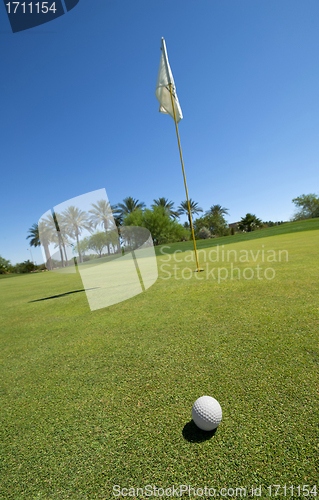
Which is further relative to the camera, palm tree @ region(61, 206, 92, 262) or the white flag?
the white flag

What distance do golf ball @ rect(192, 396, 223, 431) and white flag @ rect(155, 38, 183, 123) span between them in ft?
26.6

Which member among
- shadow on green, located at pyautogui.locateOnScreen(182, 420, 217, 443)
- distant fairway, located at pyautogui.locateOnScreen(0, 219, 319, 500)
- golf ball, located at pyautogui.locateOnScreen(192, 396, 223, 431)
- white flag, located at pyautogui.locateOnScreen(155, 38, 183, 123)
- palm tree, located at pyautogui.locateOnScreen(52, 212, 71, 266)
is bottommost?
shadow on green, located at pyautogui.locateOnScreen(182, 420, 217, 443)

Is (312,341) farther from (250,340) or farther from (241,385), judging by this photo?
(241,385)

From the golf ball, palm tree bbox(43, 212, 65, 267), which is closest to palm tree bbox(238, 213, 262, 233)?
palm tree bbox(43, 212, 65, 267)

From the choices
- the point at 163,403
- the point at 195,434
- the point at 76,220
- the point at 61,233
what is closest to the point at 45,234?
the point at 61,233

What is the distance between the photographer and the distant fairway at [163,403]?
127cm

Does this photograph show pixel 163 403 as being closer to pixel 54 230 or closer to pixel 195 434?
pixel 195 434

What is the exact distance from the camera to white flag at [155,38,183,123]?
6.85 m

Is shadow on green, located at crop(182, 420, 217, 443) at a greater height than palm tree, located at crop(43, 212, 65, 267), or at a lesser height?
lesser

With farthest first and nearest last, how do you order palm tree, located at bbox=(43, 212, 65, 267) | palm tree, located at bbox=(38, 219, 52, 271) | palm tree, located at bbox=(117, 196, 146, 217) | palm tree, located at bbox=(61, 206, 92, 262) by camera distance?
palm tree, located at bbox=(117, 196, 146, 217) < palm tree, located at bbox=(38, 219, 52, 271) < palm tree, located at bbox=(43, 212, 65, 267) < palm tree, located at bbox=(61, 206, 92, 262)

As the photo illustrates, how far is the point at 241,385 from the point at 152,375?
82 cm

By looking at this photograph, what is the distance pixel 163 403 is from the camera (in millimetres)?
1784

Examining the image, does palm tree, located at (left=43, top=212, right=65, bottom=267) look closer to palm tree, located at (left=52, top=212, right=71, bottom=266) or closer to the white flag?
palm tree, located at (left=52, top=212, right=71, bottom=266)

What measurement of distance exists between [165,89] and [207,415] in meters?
8.57
